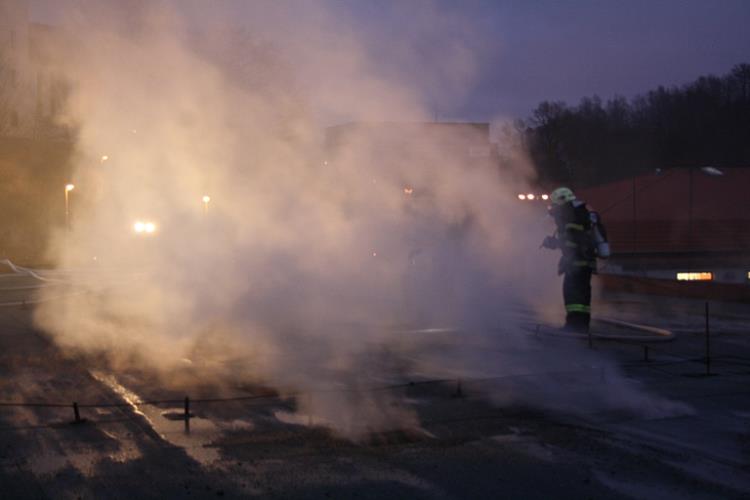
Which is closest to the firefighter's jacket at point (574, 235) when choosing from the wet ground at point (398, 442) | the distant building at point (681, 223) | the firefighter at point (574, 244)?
the firefighter at point (574, 244)

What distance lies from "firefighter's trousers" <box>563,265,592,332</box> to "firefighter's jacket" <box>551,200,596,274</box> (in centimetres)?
7

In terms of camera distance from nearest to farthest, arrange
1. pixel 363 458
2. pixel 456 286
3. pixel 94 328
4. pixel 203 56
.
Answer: pixel 363 458
pixel 203 56
pixel 94 328
pixel 456 286

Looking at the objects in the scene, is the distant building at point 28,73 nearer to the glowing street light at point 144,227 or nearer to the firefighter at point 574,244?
the glowing street light at point 144,227

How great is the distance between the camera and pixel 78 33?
9414 mm

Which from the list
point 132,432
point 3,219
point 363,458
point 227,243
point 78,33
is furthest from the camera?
point 3,219

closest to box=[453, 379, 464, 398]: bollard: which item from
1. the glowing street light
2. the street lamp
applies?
the glowing street light

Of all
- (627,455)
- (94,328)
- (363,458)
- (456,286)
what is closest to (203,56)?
(94,328)

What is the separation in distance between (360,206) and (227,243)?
3118mm

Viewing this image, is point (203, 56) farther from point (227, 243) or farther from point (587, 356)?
point (587, 356)

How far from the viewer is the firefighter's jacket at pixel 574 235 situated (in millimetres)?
7465

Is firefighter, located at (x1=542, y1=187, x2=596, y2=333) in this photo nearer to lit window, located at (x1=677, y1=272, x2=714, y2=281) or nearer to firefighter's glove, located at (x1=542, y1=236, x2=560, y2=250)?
firefighter's glove, located at (x1=542, y1=236, x2=560, y2=250)

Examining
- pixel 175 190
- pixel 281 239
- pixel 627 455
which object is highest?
pixel 175 190

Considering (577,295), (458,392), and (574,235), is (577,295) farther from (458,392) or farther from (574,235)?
(458,392)

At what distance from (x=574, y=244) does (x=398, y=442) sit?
3250 mm
